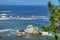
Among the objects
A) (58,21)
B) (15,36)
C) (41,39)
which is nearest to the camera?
(58,21)

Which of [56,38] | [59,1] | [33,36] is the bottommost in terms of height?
[33,36]

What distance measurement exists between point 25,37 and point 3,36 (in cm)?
375

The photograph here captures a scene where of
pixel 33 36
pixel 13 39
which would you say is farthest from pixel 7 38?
pixel 33 36

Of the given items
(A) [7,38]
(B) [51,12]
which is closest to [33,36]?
(A) [7,38]

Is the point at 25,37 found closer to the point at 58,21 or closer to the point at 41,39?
the point at 41,39

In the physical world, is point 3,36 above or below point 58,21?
below

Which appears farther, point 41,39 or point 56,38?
point 41,39

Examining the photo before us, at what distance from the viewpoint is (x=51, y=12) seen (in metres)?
12.1

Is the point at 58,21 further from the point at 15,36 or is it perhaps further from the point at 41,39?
the point at 15,36

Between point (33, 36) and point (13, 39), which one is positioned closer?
point (13, 39)

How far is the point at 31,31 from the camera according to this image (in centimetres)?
4222

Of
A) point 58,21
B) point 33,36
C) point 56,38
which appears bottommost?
point 33,36

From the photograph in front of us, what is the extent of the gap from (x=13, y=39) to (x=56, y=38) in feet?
86.5

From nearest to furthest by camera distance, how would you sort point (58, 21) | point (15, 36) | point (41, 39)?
point (58, 21)
point (41, 39)
point (15, 36)
